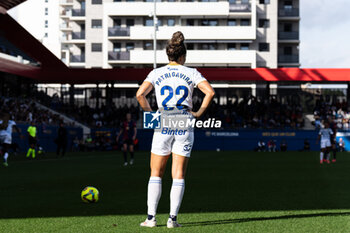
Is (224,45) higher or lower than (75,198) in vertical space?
higher

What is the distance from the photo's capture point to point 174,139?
6.05m

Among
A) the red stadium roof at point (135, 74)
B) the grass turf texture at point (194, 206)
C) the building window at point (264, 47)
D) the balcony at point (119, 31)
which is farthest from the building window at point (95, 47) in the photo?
the grass turf texture at point (194, 206)

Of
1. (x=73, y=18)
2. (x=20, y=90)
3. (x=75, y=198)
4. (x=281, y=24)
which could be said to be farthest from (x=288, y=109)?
(x=73, y=18)

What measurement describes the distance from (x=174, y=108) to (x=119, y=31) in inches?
2452

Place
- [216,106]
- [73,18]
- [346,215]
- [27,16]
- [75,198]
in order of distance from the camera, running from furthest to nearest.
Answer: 1. [27,16]
2. [73,18]
3. [216,106]
4. [75,198]
5. [346,215]

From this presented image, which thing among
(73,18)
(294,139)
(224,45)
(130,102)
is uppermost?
(73,18)

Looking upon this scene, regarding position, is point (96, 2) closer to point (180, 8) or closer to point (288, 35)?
point (180, 8)

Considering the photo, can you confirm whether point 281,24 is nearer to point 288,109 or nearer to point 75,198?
point 288,109

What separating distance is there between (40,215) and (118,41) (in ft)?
204

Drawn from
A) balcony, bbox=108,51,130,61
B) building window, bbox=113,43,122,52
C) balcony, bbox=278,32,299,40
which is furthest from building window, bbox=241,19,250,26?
building window, bbox=113,43,122,52

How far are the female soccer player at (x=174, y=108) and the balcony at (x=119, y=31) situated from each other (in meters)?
61.6

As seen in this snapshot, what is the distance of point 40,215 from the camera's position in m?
7.33

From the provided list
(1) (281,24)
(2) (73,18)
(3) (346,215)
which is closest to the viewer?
(3) (346,215)

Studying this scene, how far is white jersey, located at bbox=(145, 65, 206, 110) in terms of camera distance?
600cm
